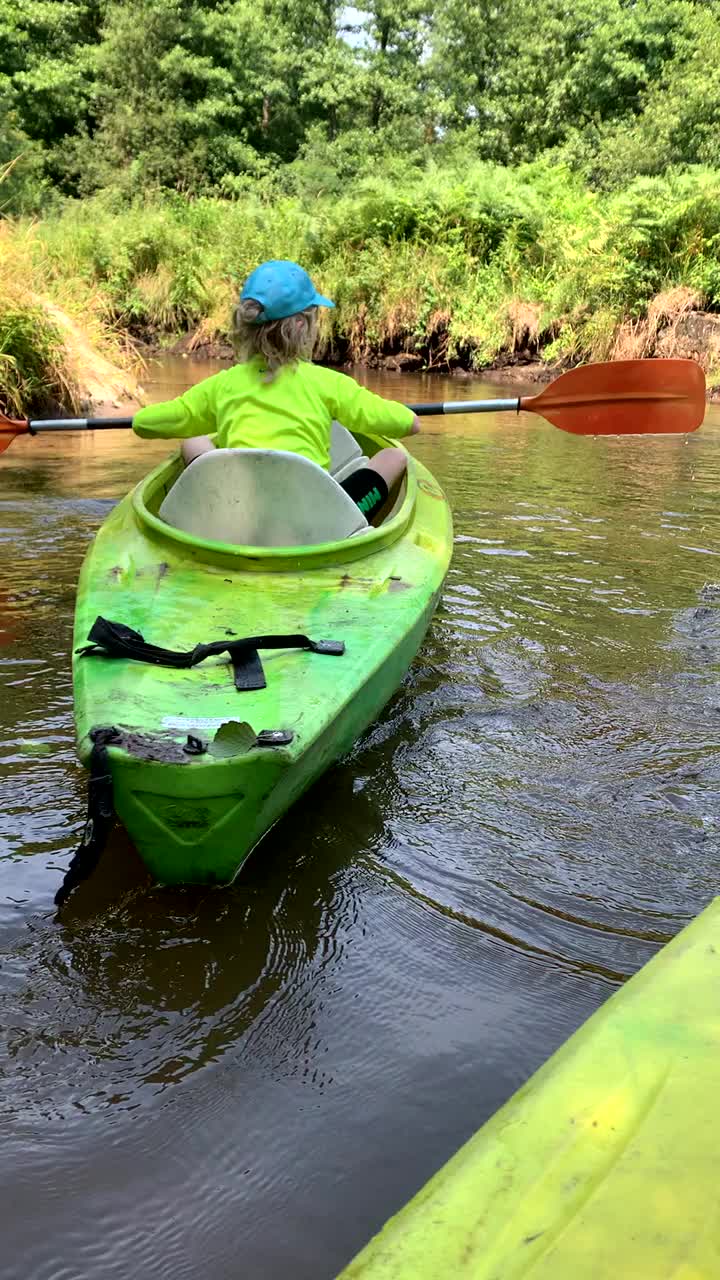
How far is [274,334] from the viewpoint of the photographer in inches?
141

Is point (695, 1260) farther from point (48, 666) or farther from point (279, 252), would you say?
point (279, 252)

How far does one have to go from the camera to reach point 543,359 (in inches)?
490

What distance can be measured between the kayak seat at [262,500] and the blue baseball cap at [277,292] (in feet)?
1.71

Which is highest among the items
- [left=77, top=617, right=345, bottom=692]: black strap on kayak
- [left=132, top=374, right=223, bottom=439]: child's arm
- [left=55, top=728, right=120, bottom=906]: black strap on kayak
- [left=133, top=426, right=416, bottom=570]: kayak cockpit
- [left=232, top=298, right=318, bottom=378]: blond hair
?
[left=232, top=298, right=318, bottom=378]: blond hair

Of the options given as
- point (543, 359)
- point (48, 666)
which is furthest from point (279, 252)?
point (48, 666)

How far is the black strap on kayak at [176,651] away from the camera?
104 inches

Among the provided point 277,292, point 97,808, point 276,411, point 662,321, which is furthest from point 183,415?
point 662,321

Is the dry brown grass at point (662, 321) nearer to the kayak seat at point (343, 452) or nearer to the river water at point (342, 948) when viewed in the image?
the kayak seat at point (343, 452)

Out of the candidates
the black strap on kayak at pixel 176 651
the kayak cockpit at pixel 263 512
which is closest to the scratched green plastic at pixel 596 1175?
the black strap on kayak at pixel 176 651

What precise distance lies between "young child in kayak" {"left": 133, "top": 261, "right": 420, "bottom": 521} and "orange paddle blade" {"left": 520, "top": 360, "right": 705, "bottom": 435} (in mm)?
1464

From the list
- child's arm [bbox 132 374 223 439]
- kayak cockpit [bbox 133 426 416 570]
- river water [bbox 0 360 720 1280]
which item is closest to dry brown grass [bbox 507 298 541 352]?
river water [bbox 0 360 720 1280]

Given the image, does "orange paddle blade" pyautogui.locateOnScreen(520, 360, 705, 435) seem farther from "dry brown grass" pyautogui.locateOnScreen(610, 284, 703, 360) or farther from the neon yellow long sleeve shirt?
"dry brown grass" pyautogui.locateOnScreen(610, 284, 703, 360)

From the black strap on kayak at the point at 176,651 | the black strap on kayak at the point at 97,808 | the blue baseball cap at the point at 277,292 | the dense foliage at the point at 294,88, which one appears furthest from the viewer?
the dense foliage at the point at 294,88

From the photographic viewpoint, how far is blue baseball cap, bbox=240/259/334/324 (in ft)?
11.7
